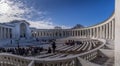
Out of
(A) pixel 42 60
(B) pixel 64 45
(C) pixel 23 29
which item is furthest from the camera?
(C) pixel 23 29

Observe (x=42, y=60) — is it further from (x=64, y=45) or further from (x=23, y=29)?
(x=23, y=29)

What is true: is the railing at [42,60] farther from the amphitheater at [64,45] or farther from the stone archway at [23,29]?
the stone archway at [23,29]

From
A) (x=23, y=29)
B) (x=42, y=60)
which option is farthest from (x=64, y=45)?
(x=23, y=29)

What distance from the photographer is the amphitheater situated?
20.6ft

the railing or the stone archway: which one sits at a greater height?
the stone archway

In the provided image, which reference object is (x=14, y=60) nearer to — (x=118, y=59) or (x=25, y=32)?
(x=118, y=59)

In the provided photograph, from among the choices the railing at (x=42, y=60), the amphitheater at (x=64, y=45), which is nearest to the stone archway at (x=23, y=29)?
the amphitheater at (x=64, y=45)

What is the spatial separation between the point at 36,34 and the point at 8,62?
59540mm

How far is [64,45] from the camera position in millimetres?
24234

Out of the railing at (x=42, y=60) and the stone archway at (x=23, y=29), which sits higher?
the stone archway at (x=23, y=29)

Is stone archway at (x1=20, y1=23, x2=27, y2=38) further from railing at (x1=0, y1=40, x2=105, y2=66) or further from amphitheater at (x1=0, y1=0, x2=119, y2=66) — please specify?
railing at (x1=0, y1=40, x2=105, y2=66)

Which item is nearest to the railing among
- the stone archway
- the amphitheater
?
the amphitheater

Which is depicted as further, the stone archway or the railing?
the stone archway

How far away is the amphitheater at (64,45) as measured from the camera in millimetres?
6293
